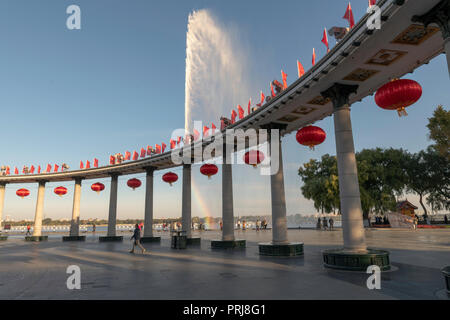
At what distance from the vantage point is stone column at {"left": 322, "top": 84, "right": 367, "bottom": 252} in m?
9.32

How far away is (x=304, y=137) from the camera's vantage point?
1023 centimetres

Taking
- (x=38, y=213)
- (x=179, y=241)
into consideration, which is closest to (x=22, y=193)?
(x=38, y=213)

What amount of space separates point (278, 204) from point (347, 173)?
4.49 m

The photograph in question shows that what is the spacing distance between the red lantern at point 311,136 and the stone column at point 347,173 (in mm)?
542

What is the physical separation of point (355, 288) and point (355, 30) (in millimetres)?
6339

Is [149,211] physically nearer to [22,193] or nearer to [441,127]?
[22,193]

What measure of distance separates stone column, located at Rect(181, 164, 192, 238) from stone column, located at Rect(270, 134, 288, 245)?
8.50 meters

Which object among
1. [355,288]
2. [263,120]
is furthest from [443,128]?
[355,288]

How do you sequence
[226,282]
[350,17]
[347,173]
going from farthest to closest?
[347,173] < [350,17] < [226,282]

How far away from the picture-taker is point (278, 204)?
1352 cm

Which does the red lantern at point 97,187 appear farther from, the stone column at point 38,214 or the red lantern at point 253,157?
the red lantern at point 253,157

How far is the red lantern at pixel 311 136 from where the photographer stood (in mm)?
10109

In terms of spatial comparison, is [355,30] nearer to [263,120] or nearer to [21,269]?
[263,120]

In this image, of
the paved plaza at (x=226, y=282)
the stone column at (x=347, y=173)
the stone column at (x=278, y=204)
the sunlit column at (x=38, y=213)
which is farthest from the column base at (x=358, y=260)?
the sunlit column at (x=38, y=213)
